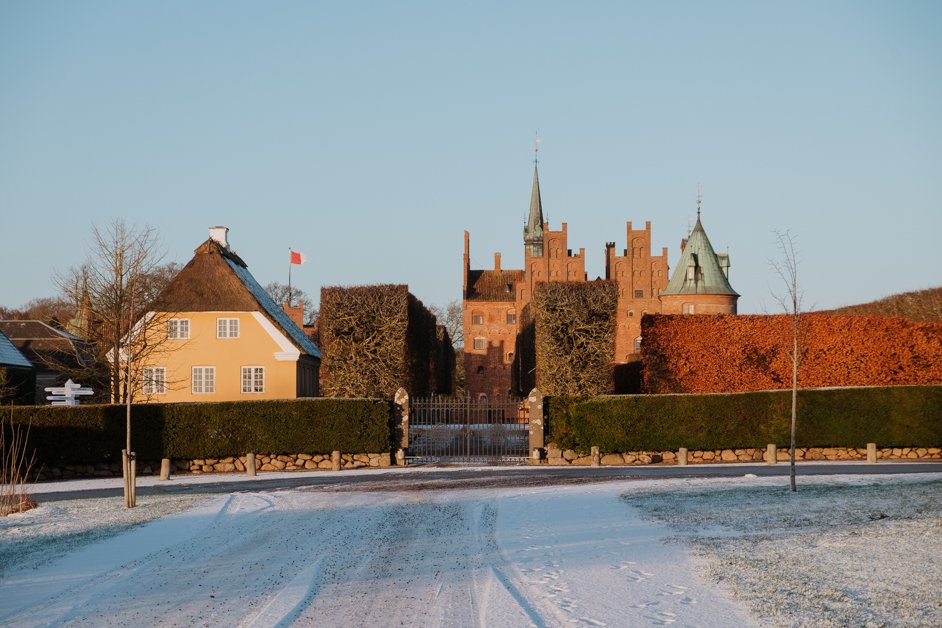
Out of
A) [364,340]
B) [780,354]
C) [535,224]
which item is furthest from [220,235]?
[535,224]

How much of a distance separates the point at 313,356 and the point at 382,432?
50.4ft

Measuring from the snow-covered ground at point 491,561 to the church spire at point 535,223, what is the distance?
86.0 meters

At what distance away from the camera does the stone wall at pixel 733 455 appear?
30.1 metres

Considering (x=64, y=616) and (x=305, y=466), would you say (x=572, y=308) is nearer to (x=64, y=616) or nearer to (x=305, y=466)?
(x=305, y=466)

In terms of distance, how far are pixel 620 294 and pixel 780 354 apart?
46410 mm

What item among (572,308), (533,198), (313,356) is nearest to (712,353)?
(572,308)

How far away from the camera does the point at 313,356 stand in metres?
44.9

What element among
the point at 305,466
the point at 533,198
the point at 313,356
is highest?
the point at 533,198

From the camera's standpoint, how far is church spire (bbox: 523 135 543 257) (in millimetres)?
104688

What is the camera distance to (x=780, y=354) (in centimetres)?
3647

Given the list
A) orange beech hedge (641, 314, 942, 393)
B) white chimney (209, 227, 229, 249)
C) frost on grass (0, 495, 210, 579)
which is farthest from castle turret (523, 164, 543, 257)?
frost on grass (0, 495, 210, 579)

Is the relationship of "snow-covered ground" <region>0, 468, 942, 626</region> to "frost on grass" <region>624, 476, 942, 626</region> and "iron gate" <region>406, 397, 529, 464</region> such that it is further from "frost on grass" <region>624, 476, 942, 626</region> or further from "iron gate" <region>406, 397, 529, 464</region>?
"iron gate" <region>406, 397, 529, 464</region>

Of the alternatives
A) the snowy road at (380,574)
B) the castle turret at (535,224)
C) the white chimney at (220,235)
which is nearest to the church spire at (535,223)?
the castle turret at (535,224)

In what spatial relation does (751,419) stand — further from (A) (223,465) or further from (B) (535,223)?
(B) (535,223)
